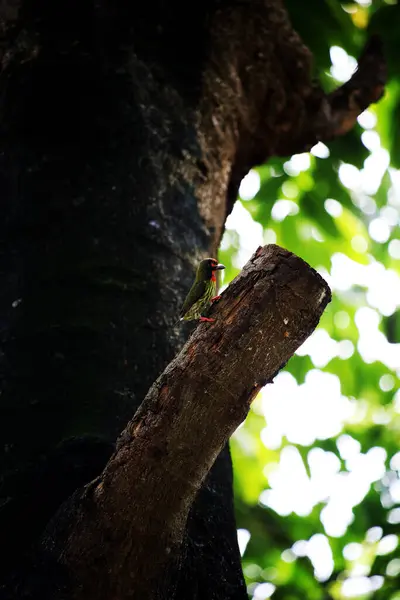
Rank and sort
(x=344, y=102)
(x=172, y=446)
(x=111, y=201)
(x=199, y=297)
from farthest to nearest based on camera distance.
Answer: (x=344, y=102), (x=111, y=201), (x=199, y=297), (x=172, y=446)

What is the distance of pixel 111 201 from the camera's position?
2.19 metres

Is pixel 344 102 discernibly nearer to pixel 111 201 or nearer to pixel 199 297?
pixel 111 201

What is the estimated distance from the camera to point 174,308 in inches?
81.8

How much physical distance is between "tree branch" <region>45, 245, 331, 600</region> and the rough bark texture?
4.2 inches

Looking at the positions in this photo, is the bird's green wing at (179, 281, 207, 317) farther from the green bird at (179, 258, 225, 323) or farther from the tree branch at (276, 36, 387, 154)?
the tree branch at (276, 36, 387, 154)

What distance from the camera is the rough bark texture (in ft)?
5.48

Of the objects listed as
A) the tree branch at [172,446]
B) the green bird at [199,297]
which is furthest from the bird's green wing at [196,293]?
the tree branch at [172,446]

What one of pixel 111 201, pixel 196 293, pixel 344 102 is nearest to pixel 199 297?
pixel 196 293

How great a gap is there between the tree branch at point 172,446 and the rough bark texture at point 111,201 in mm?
108

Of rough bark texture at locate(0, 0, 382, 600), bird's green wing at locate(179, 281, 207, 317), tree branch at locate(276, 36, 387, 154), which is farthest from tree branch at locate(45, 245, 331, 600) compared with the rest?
tree branch at locate(276, 36, 387, 154)

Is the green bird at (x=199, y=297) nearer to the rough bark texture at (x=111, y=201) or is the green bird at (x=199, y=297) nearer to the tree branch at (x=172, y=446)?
the rough bark texture at (x=111, y=201)

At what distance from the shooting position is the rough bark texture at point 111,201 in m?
1.67

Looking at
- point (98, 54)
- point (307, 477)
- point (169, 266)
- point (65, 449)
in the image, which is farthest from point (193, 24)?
point (307, 477)

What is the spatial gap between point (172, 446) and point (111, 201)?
40.2 inches
